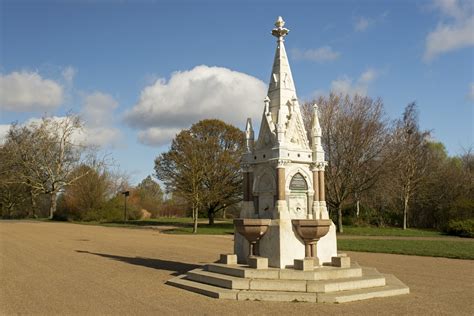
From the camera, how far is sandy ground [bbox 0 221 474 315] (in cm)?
825

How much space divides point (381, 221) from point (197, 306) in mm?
36474

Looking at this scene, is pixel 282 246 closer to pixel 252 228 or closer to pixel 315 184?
pixel 252 228

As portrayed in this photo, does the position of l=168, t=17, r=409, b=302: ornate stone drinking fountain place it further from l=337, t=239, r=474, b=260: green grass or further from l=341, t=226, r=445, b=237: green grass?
l=341, t=226, r=445, b=237: green grass

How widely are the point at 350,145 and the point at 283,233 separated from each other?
24605 millimetres

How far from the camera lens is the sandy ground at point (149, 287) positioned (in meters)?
8.25

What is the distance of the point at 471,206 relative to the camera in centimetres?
3319

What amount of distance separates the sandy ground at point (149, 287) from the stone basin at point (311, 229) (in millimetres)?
2200

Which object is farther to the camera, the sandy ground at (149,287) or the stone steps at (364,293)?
the stone steps at (364,293)

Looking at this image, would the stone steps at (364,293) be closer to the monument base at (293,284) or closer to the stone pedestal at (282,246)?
the monument base at (293,284)

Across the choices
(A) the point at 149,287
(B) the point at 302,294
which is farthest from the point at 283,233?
(A) the point at 149,287

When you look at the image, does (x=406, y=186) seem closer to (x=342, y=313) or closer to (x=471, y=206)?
(x=471, y=206)

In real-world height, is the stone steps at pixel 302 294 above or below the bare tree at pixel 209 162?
below

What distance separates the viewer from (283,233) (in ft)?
35.8

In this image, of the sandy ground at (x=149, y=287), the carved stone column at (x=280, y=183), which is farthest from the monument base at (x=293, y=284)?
the carved stone column at (x=280, y=183)
